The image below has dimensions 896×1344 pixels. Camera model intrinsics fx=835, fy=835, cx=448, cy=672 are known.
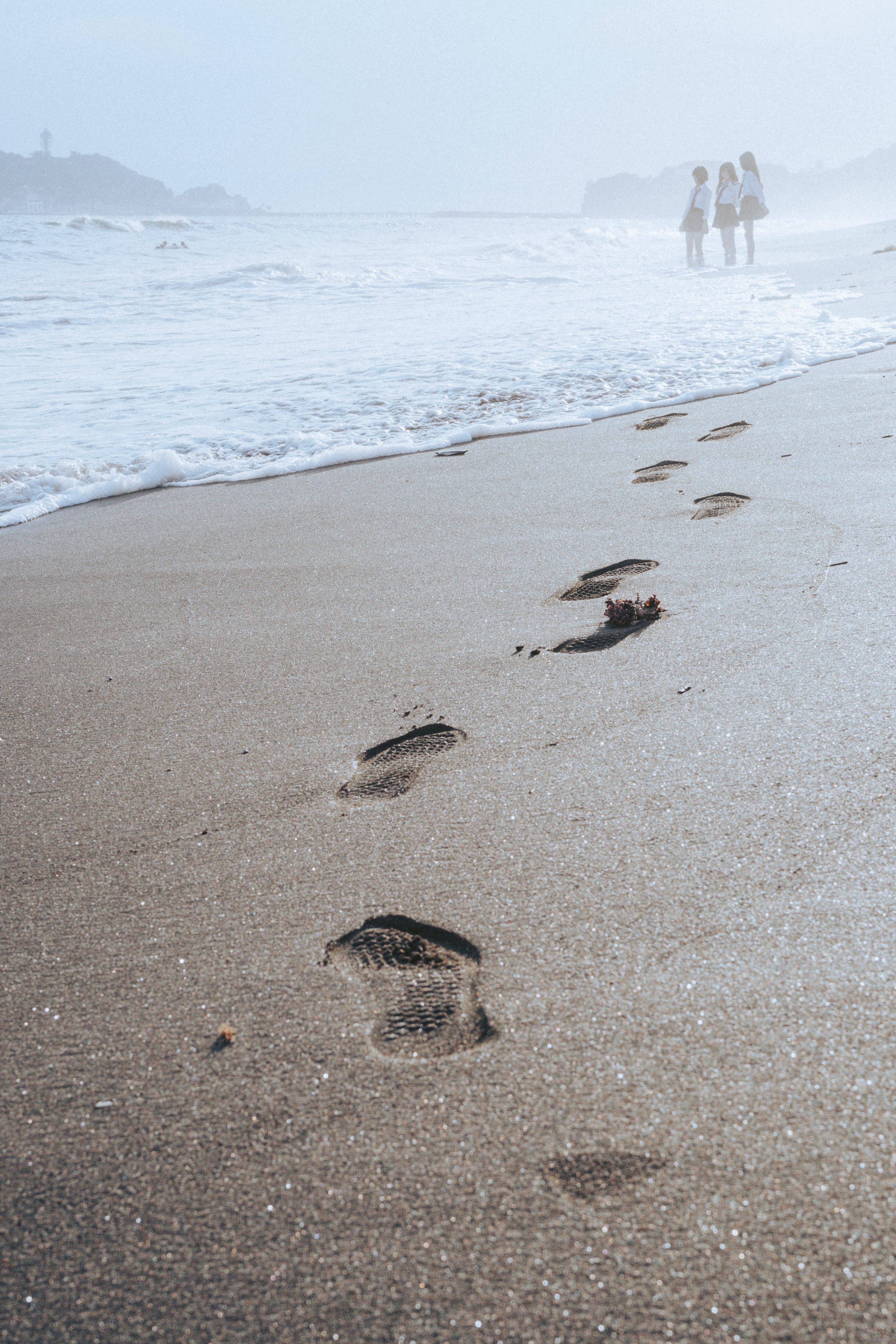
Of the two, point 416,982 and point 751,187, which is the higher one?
point 751,187

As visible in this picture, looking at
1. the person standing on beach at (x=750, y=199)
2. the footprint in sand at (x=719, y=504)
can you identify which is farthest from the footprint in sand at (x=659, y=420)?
the person standing on beach at (x=750, y=199)

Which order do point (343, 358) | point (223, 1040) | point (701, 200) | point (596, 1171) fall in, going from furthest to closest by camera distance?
point (701, 200) → point (343, 358) → point (223, 1040) → point (596, 1171)

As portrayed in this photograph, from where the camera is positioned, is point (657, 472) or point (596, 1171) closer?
point (596, 1171)

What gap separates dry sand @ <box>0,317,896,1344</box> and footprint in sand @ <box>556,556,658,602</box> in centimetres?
6

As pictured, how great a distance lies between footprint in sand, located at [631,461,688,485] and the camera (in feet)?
10.8

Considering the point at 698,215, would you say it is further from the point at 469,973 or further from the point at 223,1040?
the point at 223,1040

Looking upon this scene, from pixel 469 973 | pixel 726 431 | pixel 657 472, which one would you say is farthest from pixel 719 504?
pixel 469 973

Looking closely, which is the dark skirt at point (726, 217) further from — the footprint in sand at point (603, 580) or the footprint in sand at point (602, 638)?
the footprint in sand at point (602, 638)

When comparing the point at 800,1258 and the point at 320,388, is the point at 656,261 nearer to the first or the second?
the point at 320,388

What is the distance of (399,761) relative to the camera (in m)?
1.69

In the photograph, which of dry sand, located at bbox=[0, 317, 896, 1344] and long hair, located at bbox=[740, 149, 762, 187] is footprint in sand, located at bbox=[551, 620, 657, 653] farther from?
long hair, located at bbox=[740, 149, 762, 187]

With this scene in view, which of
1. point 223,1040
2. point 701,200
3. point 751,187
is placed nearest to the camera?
point 223,1040

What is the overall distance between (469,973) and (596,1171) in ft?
1.03

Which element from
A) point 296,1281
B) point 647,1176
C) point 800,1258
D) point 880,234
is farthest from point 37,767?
point 880,234
